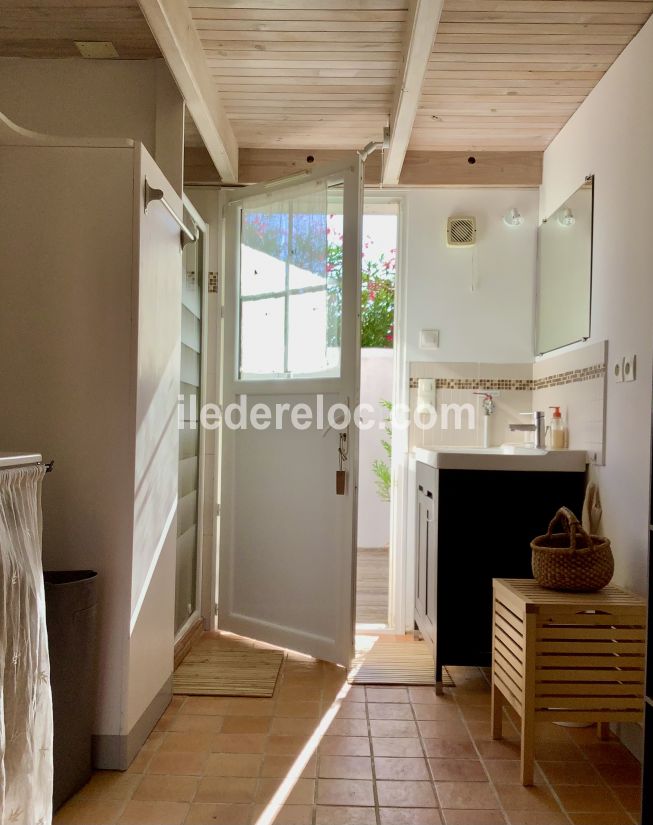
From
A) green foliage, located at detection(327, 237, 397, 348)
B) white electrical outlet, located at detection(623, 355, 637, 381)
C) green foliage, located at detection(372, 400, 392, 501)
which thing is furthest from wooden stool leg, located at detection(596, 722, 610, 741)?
green foliage, located at detection(327, 237, 397, 348)

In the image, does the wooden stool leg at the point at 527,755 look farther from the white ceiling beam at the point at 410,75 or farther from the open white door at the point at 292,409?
the white ceiling beam at the point at 410,75

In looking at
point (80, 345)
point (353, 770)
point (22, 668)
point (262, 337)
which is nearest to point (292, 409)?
point (262, 337)

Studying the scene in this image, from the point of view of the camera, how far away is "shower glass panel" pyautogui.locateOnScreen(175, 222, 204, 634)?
354 centimetres

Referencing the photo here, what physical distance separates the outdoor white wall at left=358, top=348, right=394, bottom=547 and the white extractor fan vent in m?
2.96

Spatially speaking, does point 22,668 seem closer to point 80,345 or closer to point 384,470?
point 80,345

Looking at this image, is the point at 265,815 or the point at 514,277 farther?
the point at 514,277

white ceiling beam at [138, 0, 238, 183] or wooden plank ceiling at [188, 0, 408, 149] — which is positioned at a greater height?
wooden plank ceiling at [188, 0, 408, 149]

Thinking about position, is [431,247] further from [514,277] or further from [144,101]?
[144,101]

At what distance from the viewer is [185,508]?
3.67 metres

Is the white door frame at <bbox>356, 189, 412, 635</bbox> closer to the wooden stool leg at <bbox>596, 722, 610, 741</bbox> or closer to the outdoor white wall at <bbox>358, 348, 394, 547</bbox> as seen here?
the wooden stool leg at <bbox>596, 722, 610, 741</bbox>

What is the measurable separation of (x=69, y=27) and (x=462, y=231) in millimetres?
2060

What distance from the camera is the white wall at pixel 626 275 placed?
2.54 meters

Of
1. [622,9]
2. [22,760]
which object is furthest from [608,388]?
[22,760]

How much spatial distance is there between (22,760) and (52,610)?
1.47 ft
